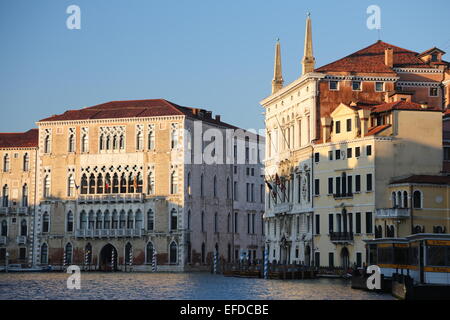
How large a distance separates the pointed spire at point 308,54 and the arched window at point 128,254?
830 inches

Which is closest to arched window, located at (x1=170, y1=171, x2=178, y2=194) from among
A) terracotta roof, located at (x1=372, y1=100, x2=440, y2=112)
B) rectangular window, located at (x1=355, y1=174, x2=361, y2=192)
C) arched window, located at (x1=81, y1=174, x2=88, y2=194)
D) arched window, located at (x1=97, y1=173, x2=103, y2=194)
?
arched window, located at (x1=97, y1=173, x2=103, y2=194)

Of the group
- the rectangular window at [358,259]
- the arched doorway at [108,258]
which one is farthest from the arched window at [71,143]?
the rectangular window at [358,259]

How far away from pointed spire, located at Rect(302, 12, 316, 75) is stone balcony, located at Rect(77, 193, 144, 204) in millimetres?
18153

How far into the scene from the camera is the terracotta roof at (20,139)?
8619cm

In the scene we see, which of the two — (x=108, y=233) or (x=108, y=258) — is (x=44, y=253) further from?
(x=108, y=233)

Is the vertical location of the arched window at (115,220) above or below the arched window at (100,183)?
below

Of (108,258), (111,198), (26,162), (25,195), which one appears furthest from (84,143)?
(108,258)

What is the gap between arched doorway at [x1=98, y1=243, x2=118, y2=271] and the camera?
261 feet

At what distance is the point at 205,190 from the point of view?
268 feet

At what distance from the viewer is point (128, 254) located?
3150 inches

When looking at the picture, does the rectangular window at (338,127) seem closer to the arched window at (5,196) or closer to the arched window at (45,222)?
the arched window at (45,222)
